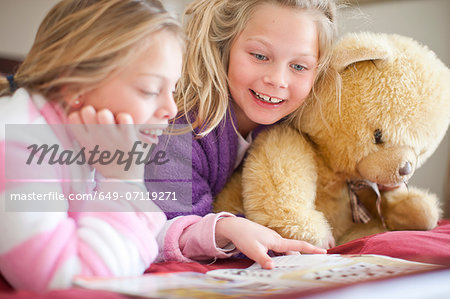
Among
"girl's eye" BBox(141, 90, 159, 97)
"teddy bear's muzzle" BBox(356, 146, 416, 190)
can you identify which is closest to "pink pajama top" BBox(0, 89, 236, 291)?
"girl's eye" BBox(141, 90, 159, 97)

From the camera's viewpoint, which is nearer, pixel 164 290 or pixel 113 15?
pixel 164 290

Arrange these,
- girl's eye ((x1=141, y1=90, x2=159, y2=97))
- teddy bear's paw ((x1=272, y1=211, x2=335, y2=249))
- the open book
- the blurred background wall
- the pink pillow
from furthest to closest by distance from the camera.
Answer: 1. the blurred background wall
2. teddy bear's paw ((x1=272, y1=211, x2=335, y2=249))
3. the pink pillow
4. girl's eye ((x1=141, y1=90, x2=159, y2=97))
5. the open book

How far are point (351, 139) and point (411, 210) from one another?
0.74ft

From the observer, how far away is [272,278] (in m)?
0.52

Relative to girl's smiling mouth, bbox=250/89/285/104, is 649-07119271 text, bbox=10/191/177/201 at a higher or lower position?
lower

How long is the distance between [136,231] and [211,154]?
34 centimetres

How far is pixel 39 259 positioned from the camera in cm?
44

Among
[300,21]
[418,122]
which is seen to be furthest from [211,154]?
[418,122]

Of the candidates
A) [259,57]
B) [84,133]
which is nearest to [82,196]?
[84,133]

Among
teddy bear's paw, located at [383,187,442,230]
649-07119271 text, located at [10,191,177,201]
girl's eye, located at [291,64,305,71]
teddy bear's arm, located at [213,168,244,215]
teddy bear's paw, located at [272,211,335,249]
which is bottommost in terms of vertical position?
teddy bear's arm, located at [213,168,244,215]

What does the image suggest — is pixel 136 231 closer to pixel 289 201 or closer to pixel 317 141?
pixel 289 201

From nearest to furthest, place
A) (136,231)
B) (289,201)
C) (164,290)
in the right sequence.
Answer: (164,290) → (136,231) → (289,201)

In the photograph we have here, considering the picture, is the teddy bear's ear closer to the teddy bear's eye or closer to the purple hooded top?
the teddy bear's eye

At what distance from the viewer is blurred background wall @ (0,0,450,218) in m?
1.18
